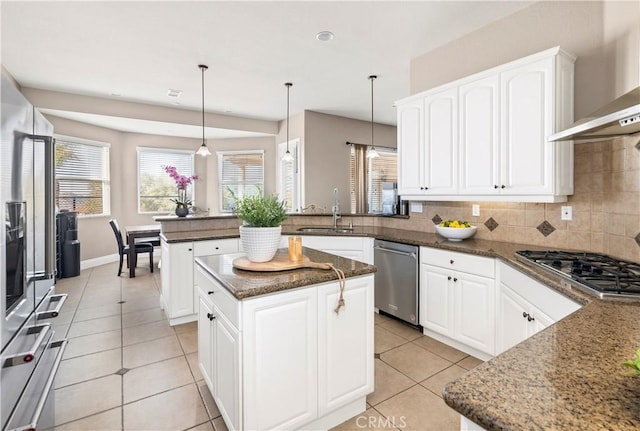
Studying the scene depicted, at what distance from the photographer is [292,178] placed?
20.7ft

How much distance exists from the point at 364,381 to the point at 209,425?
3.13 feet

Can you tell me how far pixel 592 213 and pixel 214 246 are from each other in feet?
11.1

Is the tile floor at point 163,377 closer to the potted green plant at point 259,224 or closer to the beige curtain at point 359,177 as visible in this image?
the potted green plant at point 259,224

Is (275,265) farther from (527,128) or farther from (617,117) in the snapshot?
(527,128)

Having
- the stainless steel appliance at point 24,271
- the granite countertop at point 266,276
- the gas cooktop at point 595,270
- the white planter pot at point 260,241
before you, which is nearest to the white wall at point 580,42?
the gas cooktop at point 595,270

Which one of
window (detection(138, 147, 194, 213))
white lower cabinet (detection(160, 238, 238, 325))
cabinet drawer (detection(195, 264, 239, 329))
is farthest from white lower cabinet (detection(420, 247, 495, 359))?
window (detection(138, 147, 194, 213))

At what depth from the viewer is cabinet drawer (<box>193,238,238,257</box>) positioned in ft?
11.1

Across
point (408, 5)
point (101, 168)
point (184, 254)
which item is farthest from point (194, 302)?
point (101, 168)

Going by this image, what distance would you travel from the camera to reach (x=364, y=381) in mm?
1923

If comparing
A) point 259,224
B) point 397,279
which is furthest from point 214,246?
point 397,279

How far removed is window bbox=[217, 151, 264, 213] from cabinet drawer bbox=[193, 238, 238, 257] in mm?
3777

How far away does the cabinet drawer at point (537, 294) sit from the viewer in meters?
1.56

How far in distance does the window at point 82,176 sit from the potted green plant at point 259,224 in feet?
Result: 18.3

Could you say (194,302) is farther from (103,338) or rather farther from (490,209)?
(490,209)
